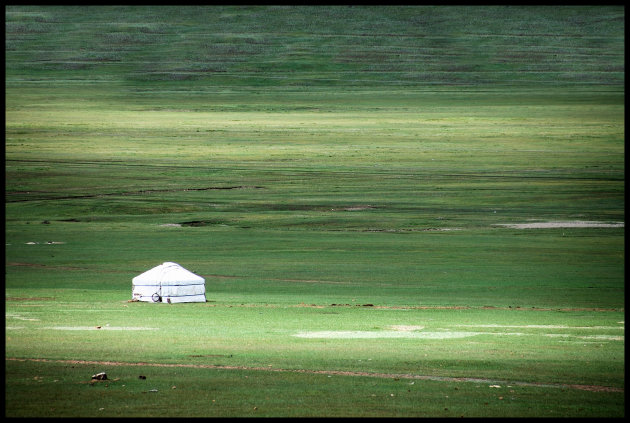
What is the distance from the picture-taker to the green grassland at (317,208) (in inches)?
771

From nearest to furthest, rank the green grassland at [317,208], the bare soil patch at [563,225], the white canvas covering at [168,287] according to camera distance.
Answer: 1. the green grassland at [317,208]
2. the white canvas covering at [168,287]
3. the bare soil patch at [563,225]

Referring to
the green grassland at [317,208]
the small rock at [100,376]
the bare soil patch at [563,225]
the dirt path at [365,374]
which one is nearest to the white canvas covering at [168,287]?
the green grassland at [317,208]

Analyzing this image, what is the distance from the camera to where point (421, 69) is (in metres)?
130

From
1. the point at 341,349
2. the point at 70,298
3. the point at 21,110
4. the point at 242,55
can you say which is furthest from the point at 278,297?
the point at 242,55

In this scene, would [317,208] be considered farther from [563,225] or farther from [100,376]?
[100,376]

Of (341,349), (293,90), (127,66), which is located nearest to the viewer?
(341,349)

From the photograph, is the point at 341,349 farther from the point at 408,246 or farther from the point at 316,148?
the point at 316,148

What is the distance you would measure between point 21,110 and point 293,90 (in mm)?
32219

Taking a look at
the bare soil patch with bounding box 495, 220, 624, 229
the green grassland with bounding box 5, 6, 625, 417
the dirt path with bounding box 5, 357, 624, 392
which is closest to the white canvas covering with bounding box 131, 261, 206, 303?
the green grassland with bounding box 5, 6, 625, 417

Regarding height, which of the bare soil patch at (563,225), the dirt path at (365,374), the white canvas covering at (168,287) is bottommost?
the dirt path at (365,374)

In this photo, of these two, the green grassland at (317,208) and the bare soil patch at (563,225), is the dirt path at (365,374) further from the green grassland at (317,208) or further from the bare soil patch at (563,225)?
the bare soil patch at (563,225)

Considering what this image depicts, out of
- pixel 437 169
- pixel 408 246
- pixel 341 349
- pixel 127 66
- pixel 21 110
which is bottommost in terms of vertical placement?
pixel 341 349

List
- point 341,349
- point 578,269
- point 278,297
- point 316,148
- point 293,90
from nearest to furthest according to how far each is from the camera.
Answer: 1. point 341,349
2. point 278,297
3. point 578,269
4. point 316,148
5. point 293,90

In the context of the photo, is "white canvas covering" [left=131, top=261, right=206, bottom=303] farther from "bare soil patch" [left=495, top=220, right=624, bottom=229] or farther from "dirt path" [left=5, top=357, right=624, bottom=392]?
"bare soil patch" [left=495, top=220, right=624, bottom=229]
